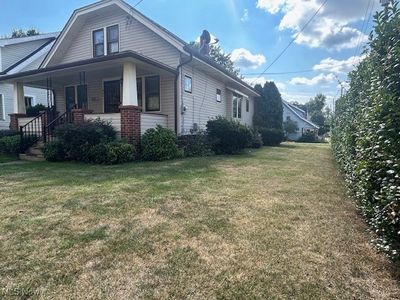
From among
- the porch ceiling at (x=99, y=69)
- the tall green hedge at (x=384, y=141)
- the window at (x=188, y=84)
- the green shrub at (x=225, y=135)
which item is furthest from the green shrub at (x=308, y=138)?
the tall green hedge at (x=384, y=141)

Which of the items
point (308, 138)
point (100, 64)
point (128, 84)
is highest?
point (100, 64)

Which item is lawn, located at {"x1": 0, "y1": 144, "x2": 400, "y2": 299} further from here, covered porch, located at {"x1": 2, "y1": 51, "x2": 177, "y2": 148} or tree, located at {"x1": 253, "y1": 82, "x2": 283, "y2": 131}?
tree, located at {"x1": 253, "y1": 82, "x2": 283, "y2": 131}

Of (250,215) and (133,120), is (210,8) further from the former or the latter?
(250,215)

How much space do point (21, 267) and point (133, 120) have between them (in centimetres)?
740

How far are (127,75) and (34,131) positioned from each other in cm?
543

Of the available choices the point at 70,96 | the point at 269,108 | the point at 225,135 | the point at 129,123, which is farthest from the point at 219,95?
the point at 269,108

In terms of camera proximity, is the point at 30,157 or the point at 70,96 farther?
the point at 70,96

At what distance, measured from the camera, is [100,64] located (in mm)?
10195

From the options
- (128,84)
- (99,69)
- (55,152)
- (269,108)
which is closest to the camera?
(55,152)

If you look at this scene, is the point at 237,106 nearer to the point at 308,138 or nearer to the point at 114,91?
the point at 114,91

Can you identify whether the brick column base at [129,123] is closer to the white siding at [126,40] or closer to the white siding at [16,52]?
the white siding at [126,40]

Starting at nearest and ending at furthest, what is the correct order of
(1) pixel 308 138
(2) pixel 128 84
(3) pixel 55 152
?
(3) pixel 55 152 < (2) pixel 128 84 < (1) pixel 308 138

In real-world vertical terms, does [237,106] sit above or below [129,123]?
above

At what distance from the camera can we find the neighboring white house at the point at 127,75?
33.4 ft
